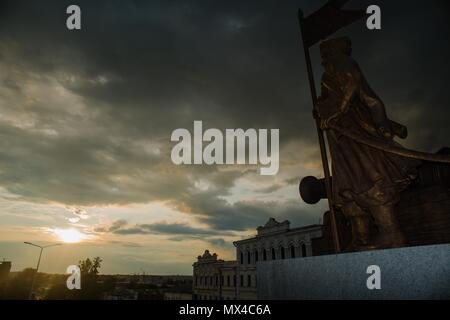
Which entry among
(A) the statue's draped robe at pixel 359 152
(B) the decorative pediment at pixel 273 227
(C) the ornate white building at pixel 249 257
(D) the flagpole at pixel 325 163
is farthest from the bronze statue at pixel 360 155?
(B) the decorative pediment at pixel 273 227

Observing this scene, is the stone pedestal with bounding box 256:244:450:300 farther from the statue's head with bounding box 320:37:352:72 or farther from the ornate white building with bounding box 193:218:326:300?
the ornate white building with bounding box 193:218:326:300

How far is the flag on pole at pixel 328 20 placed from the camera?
372cm

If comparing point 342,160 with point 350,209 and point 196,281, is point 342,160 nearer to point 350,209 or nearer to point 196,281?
point 350,209

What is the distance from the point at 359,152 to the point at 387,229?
2.61ft

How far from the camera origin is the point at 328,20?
3.81m

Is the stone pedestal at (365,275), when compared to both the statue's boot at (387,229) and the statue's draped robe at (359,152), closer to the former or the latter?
the statue's boot at (387,229)

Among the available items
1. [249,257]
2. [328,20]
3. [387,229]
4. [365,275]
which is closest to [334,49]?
[328,20]

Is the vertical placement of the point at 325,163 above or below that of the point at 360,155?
above

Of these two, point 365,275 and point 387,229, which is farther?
point 387,229

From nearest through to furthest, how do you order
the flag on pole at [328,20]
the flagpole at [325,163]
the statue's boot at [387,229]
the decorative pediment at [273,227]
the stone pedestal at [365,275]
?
the stone pedestal at [365,275], the statue's boot at [387,229], the flagpole at [325,163], the flag on pole at [328,20], the decorative pediment at [273,227]

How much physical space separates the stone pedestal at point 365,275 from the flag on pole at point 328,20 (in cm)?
293

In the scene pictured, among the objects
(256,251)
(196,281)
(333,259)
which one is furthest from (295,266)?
(196,281)

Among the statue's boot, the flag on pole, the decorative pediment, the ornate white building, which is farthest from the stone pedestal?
the decorative pediment

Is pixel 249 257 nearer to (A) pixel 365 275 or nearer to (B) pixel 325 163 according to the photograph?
(B) pixel 325 163
